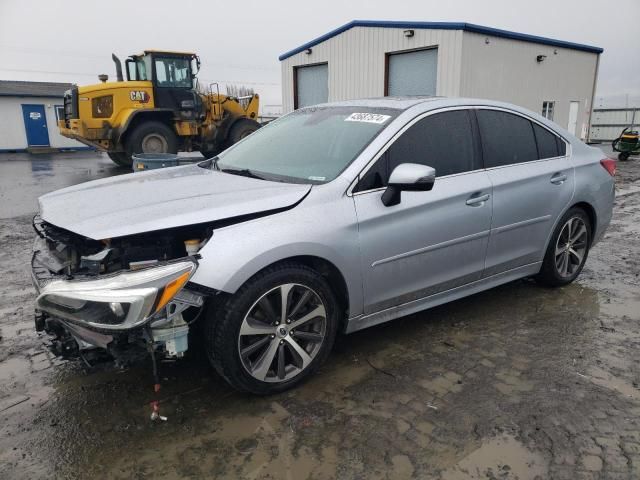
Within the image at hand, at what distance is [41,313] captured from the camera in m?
2.70

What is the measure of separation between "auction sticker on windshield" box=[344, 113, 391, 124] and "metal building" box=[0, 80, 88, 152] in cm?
2365

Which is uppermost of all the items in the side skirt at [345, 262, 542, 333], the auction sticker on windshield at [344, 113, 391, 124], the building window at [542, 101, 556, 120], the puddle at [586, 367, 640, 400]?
the building window at [542, 101, 556, 120]

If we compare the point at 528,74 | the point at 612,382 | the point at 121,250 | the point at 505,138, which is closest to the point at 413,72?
the point at 528,74

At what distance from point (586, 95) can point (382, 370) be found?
21.3m

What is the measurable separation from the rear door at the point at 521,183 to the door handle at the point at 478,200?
0.10 meters

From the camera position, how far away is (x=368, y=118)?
3.42 metres

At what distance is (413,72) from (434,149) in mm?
12883

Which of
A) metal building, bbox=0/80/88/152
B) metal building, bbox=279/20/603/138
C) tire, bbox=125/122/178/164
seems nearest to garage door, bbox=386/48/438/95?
metal building, bbox=279/20/603/138

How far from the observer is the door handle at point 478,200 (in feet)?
11.3

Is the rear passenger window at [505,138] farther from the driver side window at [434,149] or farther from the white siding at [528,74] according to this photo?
the white siding at [528,74]

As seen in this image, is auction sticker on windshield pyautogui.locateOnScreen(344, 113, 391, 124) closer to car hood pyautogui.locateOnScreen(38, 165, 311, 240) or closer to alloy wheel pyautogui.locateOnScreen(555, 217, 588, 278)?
car hood pyautogui.locateOnScreen(38, 165, 311, 240)

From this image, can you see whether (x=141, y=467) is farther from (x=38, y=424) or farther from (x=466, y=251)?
(x=466, y=251)

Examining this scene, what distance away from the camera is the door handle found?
3459mm

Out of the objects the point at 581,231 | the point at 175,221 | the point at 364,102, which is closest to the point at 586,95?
the point at 581,231
